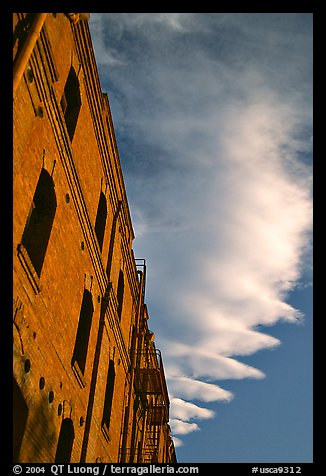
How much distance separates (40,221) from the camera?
8289mm

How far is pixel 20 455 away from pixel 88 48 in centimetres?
858

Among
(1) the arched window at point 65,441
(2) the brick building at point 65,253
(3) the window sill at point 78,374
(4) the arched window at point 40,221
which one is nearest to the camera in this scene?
(2) the brick building at point 65,253

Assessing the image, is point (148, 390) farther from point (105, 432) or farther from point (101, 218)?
point (101, 218)

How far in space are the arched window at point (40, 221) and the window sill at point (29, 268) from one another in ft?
1.53

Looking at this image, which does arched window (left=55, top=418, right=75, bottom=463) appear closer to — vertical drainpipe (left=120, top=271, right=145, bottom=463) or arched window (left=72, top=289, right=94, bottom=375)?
arched window (left=72, top=289, right=94, bottom=375)

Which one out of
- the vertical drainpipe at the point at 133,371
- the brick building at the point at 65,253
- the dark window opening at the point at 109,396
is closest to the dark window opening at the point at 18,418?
the brick building at the point at 65,253

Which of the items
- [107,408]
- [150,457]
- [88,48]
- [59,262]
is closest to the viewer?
[59,262]

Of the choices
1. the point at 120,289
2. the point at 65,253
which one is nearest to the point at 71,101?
the point at 65,253

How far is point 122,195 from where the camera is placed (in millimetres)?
13898

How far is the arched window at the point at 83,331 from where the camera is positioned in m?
10.1

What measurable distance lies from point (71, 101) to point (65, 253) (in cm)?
362

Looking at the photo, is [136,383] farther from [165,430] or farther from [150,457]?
[165,430]

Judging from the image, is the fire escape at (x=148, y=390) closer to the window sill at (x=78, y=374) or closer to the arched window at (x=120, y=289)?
the arched window at (x=120, y=289)
